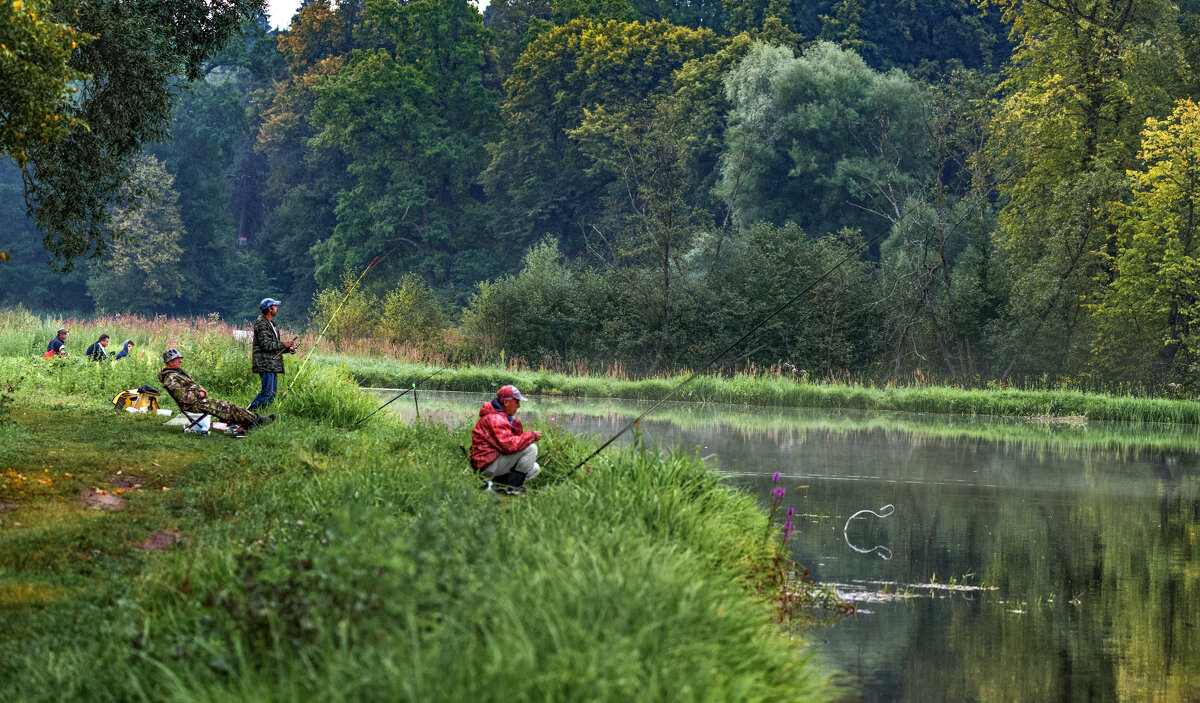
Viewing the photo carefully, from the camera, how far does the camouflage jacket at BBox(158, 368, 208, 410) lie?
45.0 feet

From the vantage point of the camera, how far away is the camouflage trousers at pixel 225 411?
1388 centimetres

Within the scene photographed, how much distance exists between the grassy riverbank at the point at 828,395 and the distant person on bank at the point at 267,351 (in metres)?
16.5

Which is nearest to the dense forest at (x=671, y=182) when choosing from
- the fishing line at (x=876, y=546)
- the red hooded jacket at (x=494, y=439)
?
the red hooded jacket at (x=494, y=439)

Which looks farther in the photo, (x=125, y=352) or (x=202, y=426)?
(x=125, y=352)

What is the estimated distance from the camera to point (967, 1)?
194 ft

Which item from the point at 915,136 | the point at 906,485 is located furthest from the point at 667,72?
the point at 906,485

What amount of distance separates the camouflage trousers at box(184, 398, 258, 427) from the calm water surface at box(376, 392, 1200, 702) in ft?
8.75

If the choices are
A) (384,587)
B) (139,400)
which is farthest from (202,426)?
(384,587)

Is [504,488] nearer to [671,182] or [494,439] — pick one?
[494,439]

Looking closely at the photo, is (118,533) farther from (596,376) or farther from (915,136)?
(915,136)

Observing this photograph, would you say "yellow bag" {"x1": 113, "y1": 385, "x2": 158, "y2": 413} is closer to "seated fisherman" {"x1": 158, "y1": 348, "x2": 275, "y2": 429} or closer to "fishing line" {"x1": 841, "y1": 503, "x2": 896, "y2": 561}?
"seated fisherman" {"x1": 158, "y1": 348, "x2": 275, "y2": 429}

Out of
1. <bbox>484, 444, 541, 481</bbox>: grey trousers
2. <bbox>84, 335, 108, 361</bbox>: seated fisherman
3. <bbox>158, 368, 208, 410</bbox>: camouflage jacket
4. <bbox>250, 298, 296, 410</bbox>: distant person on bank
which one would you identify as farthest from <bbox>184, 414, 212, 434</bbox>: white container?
<bbox>84, 335, 108, 361</bbox>: seated fisherman

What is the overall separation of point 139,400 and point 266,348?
224 centimetres

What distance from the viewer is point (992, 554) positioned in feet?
37.8
